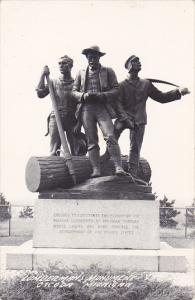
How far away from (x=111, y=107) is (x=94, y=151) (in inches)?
32.7

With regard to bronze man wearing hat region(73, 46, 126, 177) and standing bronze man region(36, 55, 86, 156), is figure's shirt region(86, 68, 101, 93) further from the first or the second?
standing bronze man region(36, 55, 86, 156)

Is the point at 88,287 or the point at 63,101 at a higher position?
the point at 63,101

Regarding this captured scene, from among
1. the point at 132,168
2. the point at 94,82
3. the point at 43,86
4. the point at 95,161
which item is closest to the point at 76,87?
the point at 94,82

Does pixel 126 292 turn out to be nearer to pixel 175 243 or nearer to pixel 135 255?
pixel 135 255

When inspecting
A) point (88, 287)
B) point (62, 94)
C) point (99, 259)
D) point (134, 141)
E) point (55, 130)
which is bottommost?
point (88, 287)

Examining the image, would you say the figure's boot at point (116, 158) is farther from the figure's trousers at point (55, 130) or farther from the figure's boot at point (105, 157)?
the figure's trousers at point (55, 130)

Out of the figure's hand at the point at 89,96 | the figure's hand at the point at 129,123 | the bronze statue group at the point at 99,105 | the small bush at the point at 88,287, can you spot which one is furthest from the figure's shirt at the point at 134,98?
the small bush at the point at 88,287

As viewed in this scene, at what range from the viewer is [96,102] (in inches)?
339

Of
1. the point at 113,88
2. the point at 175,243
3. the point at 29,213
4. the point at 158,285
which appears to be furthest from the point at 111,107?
the point at 29,213

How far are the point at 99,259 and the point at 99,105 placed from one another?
2.63 m

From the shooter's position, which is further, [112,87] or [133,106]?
[133,106]

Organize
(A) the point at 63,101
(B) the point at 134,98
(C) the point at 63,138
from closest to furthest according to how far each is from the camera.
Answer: (C) the point at 63,138
(B) the point at 134,98
(A) the point at 63,101

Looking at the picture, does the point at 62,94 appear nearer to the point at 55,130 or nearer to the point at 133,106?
the point at 55,130

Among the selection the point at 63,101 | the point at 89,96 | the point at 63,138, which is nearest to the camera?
the point at 89,96
